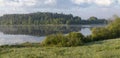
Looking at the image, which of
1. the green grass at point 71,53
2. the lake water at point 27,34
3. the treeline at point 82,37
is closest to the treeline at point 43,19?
the lake water at point 27,34

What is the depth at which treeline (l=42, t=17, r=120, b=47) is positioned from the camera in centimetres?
4004

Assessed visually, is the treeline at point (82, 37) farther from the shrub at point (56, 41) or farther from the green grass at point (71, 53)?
the green grass at point (71, 53)

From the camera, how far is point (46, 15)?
18838 cm

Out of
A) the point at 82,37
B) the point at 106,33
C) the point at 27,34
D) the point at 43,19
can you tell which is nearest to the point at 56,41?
the point at 82,37

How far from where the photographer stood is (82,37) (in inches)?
1813

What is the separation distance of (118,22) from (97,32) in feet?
35.4

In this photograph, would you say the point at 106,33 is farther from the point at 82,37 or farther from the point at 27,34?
the point at 27,34

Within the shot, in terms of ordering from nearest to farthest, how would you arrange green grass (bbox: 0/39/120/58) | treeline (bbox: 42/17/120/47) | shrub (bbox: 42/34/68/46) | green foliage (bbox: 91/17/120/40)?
green grass (bbox: 0/39/120/58) → treeline (bbox: 42/17/120/47) → shrub (bbox: 42/34/68/46) → green foliage (bbox: 91/17/120/40)

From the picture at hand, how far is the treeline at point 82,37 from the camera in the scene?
4004cm

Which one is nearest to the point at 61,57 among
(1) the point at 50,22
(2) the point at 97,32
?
(2) the point at 97,32

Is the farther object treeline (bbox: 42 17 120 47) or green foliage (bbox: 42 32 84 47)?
treeline (bbox: 42 17 120 47)

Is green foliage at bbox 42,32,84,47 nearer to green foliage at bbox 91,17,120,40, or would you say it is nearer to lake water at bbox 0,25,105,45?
green foliage at bbox 91,17,120,40

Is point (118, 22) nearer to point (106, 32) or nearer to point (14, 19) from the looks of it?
point (106, 32)

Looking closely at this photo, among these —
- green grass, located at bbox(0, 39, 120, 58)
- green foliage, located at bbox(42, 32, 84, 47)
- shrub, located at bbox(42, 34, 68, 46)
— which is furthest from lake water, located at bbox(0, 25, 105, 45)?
green grass, located at bbox(0, 39, 120, 58)
